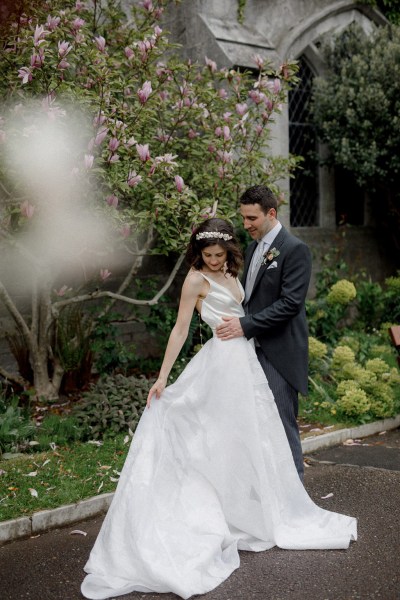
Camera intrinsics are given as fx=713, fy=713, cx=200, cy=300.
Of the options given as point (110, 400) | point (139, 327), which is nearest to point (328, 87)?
point (139, 327)

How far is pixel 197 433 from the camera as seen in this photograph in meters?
4.32

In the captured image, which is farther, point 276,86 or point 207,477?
point 276,86

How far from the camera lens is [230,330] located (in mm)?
4512

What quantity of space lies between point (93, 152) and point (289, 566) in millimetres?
4137

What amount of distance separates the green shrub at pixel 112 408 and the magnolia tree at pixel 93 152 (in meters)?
1.00

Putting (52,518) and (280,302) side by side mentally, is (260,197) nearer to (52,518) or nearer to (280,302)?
(280,302)

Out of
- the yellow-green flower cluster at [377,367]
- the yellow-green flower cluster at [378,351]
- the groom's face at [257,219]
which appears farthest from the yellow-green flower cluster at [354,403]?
the groom's face at [257,219]

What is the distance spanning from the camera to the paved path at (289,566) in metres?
3.75

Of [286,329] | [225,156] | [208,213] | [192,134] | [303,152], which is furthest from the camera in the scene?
[303,152]

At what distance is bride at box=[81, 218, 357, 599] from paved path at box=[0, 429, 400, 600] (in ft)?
0.34

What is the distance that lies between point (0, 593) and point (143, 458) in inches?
41.2

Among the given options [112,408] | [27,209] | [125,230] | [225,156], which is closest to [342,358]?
[225,156]

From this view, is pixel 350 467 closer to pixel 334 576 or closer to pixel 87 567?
pixel 334 576

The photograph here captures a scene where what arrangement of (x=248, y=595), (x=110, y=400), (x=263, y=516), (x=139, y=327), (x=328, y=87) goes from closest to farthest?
(x=248, y=595) → (x=263, y=516) → (x=110, y=400) → (x=139, y=327) → (x=328, y=87)
